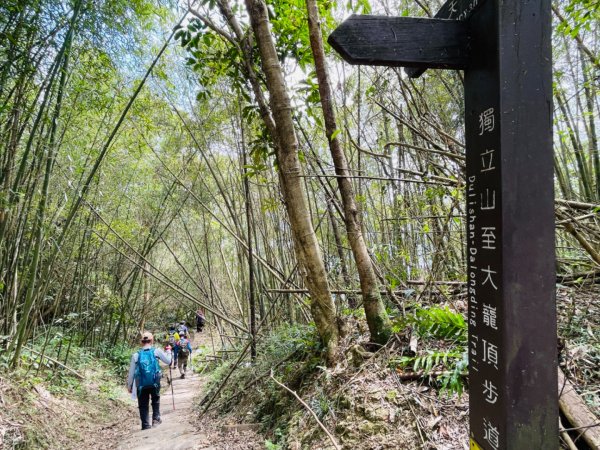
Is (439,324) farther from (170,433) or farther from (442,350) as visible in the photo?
(170,433)

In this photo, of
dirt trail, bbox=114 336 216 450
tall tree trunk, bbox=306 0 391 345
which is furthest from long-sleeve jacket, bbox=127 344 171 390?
tall tree trunk, bbox=306 0 391 345

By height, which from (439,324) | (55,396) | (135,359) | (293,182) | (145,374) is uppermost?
(293,182)

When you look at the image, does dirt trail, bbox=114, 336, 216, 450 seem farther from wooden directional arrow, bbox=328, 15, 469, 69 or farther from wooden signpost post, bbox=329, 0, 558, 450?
wooden directional arrow, bbox=328, 15, 469, 69

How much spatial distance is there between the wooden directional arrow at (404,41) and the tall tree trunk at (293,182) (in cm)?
154

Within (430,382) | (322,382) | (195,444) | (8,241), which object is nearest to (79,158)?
(8,241)

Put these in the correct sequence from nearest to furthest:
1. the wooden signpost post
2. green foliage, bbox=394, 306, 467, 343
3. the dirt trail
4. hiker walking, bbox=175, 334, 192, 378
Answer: the wooden signpost post
green foliage, bbox=394, 306, 467, 343
the dirt trail
hiker walking, bbox=175, 334, 192, 378

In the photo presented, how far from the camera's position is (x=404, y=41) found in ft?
3.72

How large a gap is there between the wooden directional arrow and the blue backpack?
14.0 ft

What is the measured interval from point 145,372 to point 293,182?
3.11 metres

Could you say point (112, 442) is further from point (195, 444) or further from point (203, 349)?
point (203, 349)

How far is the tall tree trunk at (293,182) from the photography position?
2.65 metres

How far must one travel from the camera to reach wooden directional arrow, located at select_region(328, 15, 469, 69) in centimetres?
112

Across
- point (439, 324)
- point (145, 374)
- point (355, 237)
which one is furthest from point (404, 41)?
point (145, 374)

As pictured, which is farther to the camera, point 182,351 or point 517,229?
point 182,351
